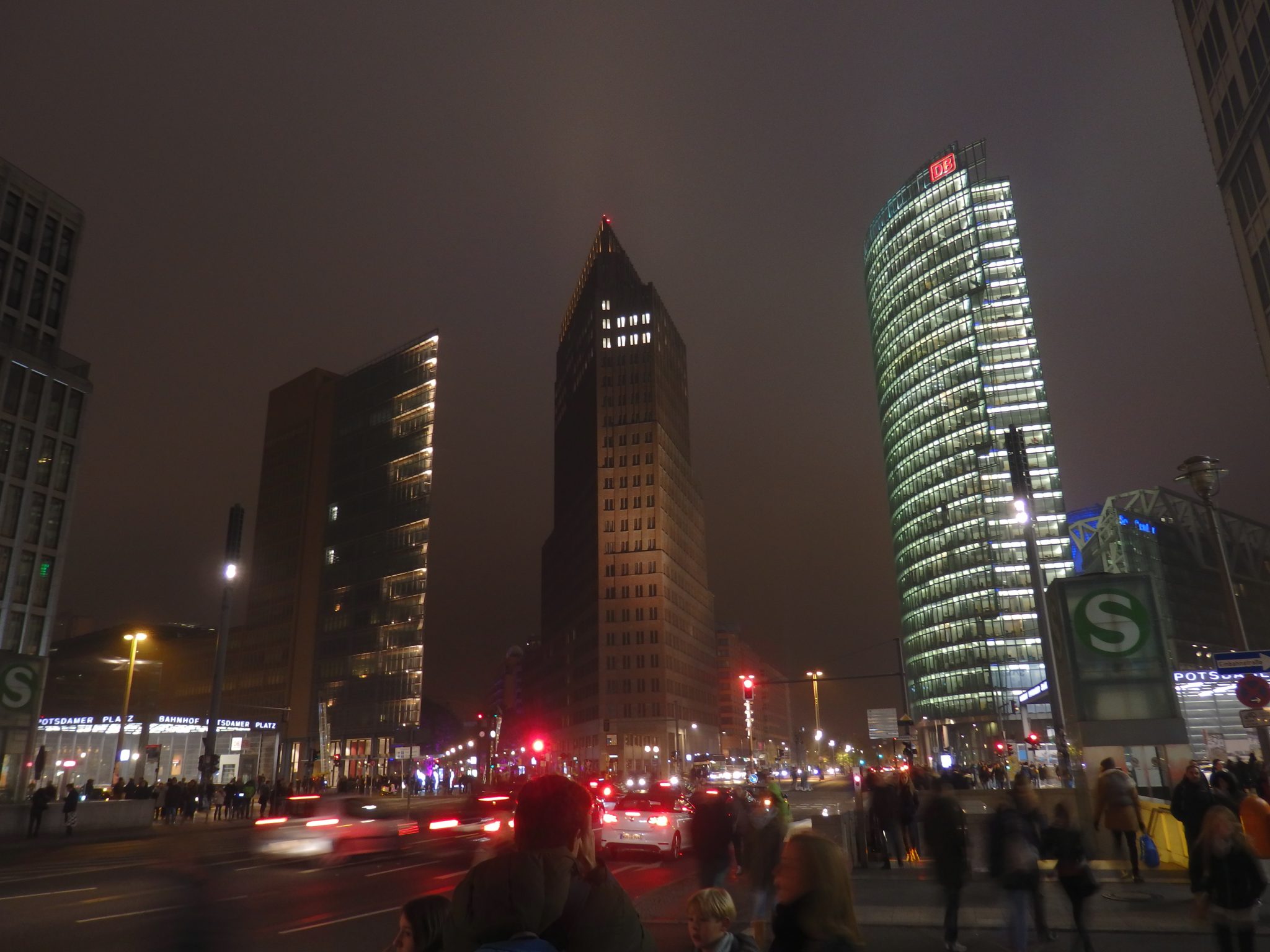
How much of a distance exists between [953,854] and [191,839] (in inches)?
Result: 1250

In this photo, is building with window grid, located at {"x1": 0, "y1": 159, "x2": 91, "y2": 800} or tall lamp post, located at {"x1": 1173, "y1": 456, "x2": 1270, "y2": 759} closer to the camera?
tall lamp post, located at {"x1": 1173, "y1": 456, "x2": 1270, "y2": 759}

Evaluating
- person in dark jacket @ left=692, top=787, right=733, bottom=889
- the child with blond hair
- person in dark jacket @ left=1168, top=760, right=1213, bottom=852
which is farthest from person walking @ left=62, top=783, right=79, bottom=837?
the child with blond hair

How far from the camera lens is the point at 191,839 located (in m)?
33.7

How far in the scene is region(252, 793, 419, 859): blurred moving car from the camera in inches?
838

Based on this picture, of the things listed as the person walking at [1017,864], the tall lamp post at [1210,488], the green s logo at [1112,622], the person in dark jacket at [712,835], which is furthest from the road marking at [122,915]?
the tall lamp post at [1210,488]

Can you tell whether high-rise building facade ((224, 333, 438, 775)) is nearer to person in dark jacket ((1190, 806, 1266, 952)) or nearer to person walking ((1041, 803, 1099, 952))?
person walking ((1041, 803, 1099, 952))

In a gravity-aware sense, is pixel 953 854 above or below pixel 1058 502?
below

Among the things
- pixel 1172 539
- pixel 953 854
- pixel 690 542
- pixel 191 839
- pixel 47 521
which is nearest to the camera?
pixel 953 854

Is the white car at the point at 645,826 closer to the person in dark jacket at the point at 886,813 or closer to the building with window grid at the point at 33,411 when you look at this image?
the person in dark jacket at the point at 886,813

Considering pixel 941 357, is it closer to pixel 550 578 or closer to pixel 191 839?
pixel 550 578

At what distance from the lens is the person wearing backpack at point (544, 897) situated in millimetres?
3463

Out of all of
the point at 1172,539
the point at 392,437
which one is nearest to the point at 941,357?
the point at 1172,539

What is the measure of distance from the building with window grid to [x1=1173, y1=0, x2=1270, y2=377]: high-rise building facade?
227 ft

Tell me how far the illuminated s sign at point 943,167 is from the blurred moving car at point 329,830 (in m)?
141
